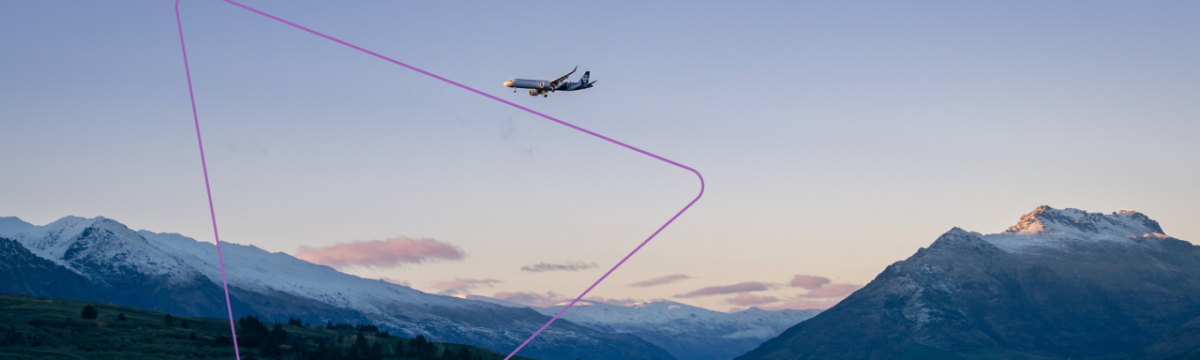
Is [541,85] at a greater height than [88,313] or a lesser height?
greater

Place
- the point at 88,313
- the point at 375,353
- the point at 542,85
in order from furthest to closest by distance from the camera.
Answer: the point at 375,353
the point at 88,313
the point at 542,85

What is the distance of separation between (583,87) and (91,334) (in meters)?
97.2

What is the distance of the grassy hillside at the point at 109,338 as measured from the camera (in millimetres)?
144375

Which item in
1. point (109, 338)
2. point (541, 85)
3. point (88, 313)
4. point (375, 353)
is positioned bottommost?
point (109, 338)

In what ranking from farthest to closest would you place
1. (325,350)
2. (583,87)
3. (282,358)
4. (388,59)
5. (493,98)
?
(325,350), (282,358), (583,87), (493,98), (388,59)

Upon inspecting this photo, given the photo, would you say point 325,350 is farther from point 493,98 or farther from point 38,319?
point 493,98

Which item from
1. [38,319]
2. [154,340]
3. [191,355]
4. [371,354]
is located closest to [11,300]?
[38,319]

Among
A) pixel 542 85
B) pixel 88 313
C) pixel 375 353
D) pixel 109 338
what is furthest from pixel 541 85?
pixel 88 313

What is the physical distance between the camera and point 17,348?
139375 millimetres

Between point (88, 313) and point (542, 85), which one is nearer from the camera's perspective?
point (542, 85)

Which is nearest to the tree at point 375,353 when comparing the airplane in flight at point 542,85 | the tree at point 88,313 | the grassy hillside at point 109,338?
the grassy hillside at point 109,338

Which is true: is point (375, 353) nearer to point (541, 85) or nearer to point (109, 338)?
point (109, 338)

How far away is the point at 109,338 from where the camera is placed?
525 ft

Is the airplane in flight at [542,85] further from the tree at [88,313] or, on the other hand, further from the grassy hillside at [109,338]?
the tree at [88,313]
